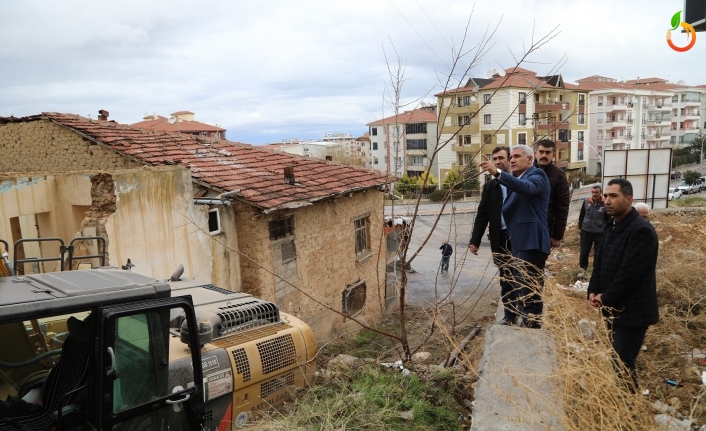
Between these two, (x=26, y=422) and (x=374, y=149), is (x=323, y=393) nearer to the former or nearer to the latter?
(x=26, y=422)

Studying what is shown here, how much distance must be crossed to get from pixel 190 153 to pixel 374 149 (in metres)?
54.1

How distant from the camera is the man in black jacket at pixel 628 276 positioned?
12.0 feet

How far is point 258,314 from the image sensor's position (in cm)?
496

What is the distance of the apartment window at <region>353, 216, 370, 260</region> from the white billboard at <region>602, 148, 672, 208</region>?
697 centimetres

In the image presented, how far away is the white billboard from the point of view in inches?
561

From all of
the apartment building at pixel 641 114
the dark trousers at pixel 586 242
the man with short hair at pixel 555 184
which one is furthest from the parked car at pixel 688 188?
the man with short hair at pixel 555 184

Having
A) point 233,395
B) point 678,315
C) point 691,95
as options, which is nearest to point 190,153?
point 233,395

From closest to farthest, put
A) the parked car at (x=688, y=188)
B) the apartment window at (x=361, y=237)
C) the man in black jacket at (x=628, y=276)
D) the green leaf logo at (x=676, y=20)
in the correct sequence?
the man in black jacket at (x=628, y=276) < the green leaf logo at (x=676, y=20) < the apartment window at (x=361, y=237) < the parked car at (x=688, y=188)

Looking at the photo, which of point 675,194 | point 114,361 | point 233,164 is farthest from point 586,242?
point 675,194

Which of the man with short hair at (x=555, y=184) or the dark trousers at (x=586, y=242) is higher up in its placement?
the man with short hair at (x=555, y=184)

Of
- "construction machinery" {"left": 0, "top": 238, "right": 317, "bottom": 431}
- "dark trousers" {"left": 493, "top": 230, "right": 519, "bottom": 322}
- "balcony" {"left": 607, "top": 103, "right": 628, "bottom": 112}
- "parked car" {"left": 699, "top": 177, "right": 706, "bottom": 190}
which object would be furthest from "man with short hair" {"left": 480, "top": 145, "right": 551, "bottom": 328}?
"balcony" {"left": 607, "top": 103, "right": 628, "bottom": 112}

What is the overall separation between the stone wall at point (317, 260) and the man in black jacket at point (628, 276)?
16.6 feet

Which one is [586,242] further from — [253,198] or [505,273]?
[253,198]

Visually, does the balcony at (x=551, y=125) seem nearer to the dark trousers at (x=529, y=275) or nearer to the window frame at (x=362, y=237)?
the dark trousers at (x=529, y=275)
